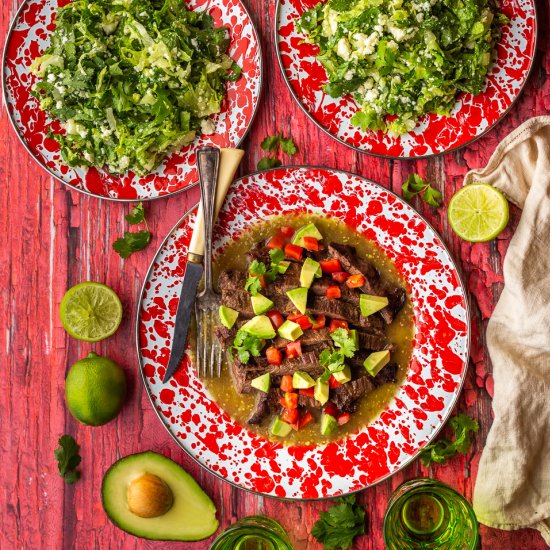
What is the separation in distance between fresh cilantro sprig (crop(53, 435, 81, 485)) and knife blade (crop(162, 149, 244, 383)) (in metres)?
0.75

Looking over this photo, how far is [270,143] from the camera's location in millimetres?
3521

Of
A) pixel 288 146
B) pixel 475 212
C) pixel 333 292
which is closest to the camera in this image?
pixel 475 212

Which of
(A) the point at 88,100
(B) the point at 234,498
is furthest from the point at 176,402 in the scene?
(A) the point at 88,100

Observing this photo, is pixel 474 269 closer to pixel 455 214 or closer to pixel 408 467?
pixel 455 214

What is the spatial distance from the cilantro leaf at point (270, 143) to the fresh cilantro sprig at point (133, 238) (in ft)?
2.57

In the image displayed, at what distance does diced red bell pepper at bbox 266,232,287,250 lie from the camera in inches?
136

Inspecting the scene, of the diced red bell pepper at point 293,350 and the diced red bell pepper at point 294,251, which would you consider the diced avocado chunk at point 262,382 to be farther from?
the diced red bell pepper at point 294,251

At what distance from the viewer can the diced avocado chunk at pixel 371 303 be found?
3381 millimetres

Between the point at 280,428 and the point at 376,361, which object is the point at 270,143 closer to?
the point at 376,361

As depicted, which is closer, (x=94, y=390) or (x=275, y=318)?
(x=94, y=390)

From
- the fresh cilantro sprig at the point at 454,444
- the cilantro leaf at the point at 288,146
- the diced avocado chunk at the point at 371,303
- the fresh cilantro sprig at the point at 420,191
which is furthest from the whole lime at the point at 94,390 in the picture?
the fresh cilantro sprig at the point at 420,191

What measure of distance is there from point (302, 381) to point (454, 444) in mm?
900

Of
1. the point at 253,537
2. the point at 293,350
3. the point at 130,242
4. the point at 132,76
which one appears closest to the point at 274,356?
the point at 293,350

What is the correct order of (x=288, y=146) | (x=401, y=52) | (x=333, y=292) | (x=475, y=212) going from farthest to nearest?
(x=288, y=146), (x=333, y=292), (x=475, y=212), (x=401, y=52)
